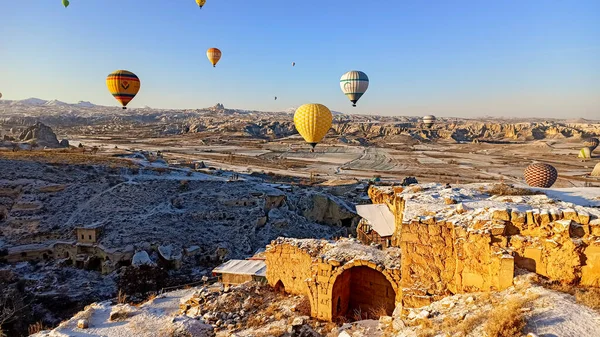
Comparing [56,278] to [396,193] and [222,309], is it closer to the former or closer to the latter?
[222,309]

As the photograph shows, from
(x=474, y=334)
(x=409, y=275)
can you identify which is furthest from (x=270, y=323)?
(x=474, y=334)

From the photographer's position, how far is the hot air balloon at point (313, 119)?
20344 millimetres

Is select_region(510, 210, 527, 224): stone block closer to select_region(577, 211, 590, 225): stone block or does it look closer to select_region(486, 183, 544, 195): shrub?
select_region(577, 211, 590, 225): stone block

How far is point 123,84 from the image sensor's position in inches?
1020

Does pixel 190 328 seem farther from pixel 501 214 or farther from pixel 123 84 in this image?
pixel 123 84

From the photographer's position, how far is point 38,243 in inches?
701

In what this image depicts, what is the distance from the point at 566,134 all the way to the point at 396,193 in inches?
3401

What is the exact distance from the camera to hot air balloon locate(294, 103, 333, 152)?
20344 millimetres

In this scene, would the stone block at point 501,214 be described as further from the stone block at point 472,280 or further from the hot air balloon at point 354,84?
the hot air balloon at point 354,84

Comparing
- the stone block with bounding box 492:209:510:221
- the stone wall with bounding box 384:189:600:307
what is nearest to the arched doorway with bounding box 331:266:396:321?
the stone wall with bounding box 384:189:600:307

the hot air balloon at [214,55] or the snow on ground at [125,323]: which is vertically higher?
the hot air balloon at [214,55]

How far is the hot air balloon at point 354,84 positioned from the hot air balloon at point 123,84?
14809 mm

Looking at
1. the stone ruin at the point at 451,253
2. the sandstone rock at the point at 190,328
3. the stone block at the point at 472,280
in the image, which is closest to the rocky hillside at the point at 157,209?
A: the sandstone rock at the point at 190,328

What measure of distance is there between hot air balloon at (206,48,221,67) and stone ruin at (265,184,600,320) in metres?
31.6
